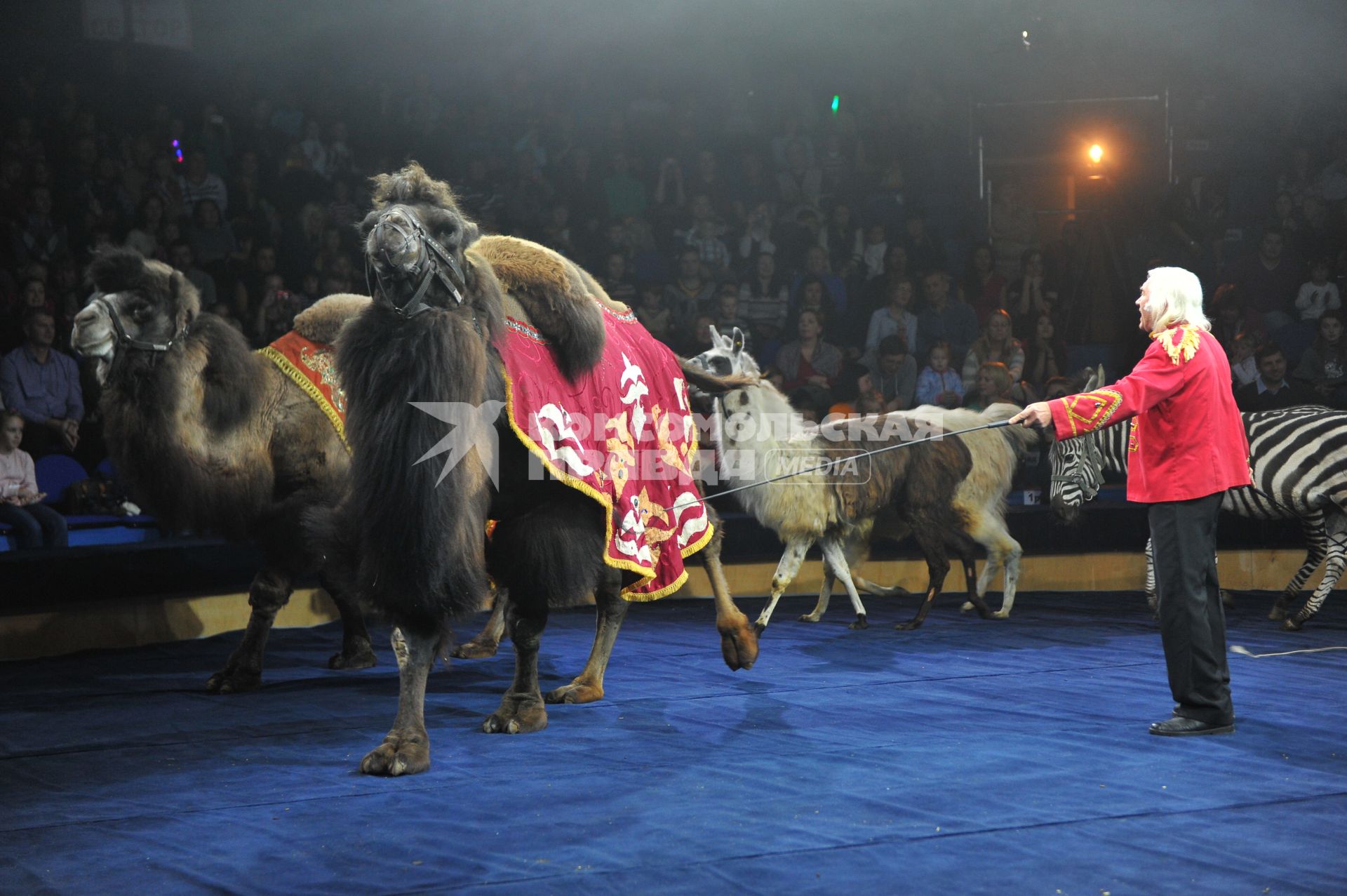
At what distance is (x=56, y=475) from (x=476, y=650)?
320 cm

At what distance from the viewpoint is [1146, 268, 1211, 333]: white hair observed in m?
4.52

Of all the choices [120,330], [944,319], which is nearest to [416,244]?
[120,330]

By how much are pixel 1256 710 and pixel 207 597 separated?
5511 mm

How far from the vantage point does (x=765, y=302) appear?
11383 mm

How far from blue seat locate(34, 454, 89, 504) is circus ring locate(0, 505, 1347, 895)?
4.15ft

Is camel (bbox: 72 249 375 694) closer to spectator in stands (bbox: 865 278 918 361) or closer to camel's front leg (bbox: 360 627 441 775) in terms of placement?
camel's front leg (bbox: 360 627 441 775)

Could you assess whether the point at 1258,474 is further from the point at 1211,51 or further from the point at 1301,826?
the point at 1211,51

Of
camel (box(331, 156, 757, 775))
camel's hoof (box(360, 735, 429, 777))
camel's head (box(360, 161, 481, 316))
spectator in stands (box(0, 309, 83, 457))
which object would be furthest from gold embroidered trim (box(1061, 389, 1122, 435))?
spectator in stands (box(0, 309, 83, 457))

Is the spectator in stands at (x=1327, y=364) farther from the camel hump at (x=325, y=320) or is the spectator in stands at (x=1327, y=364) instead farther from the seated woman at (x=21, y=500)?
the seated woman at (x=21, y=500)

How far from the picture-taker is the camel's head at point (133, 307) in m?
5.15

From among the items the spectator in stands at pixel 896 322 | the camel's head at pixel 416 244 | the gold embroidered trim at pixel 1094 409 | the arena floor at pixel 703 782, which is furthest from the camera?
the spectator in stands at pixel 896 322

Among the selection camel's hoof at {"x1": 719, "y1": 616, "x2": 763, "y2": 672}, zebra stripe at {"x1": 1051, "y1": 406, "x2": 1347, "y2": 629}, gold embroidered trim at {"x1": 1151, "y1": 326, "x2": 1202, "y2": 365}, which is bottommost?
camel's hoof at {"x1": 719, "y1": 616, "x2": 763, "y2": 672}

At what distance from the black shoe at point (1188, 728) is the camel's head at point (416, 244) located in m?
2.76

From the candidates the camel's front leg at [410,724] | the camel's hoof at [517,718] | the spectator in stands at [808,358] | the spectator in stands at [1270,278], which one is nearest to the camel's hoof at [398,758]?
the camel's front leg at [410,724]
